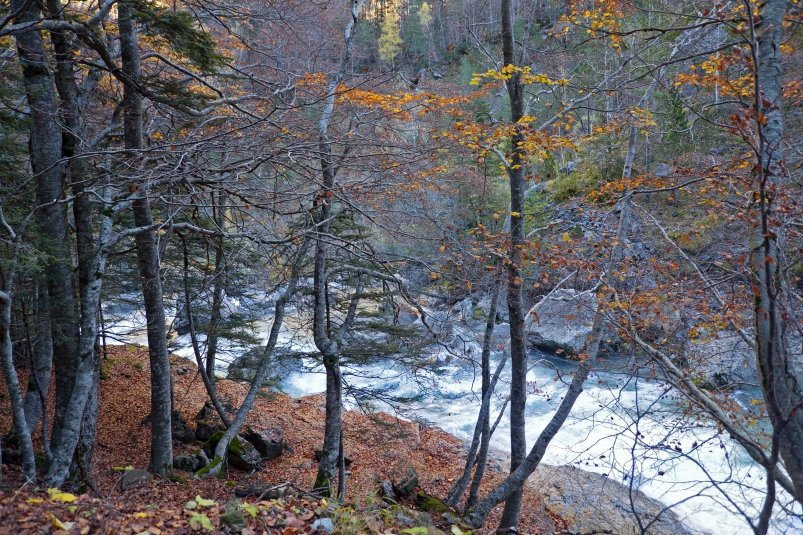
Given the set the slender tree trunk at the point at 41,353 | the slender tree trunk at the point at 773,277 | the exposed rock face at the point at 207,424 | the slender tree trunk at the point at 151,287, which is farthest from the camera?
the exposed rock face at the point at 207,424

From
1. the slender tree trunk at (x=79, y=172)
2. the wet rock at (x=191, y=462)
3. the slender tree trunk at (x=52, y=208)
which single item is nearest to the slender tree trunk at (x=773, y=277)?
the slender tree trunk at (x=79, y=172)

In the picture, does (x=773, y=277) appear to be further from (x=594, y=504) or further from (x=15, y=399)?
(x=594, y=504)

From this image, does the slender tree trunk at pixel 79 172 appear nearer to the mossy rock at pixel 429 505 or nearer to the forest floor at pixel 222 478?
the forest floor at pixel 222 478

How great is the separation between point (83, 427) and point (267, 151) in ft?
13.2

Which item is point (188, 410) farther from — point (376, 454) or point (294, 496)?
point (294, 496)

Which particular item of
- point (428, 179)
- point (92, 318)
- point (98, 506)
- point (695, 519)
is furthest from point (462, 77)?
point (98, 506)

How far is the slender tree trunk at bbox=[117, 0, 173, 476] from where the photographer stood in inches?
258

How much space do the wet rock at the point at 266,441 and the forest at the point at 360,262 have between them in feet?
0.38

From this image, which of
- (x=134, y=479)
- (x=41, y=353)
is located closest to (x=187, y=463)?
A: (x=41, y=353)

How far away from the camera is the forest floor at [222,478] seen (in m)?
3.40

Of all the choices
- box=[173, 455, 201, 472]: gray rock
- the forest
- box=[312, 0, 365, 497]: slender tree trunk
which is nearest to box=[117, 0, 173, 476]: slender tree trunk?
the forest

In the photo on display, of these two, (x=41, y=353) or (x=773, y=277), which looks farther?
(x=41, y=353)

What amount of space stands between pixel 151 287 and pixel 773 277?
6751 mm

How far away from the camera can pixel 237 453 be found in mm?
10297
